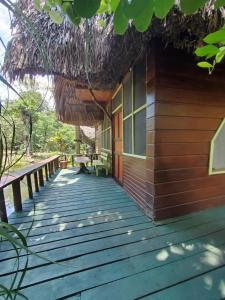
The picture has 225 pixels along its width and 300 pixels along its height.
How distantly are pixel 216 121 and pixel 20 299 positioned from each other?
2.92 meters

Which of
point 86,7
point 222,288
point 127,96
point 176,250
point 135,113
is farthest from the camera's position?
point 127,96

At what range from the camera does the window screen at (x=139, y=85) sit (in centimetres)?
266

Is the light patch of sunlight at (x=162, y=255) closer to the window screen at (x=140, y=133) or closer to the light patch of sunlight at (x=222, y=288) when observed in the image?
the light patch of sunlight at (x=222, y=288)

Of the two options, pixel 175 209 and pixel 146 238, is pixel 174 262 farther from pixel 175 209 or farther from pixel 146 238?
pixel 175 209

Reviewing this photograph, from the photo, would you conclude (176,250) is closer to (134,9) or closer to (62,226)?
(62,226)

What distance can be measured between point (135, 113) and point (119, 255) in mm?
2143

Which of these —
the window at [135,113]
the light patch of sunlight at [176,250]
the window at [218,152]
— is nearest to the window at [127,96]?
the window at [135,113]

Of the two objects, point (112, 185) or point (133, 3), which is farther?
point (112, 185)

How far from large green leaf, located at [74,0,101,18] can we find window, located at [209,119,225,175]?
2520 millimetres

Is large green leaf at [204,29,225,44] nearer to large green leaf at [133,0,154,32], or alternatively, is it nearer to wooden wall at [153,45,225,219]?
large green leaf at [133,0,154,32]

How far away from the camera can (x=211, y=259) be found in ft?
5.15

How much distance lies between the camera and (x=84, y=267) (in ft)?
4.92

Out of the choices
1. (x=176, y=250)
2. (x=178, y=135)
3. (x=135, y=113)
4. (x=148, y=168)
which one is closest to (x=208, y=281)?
(x=176, y=250)

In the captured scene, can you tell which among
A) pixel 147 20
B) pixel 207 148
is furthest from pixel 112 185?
pixel 147 20
